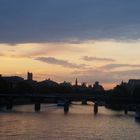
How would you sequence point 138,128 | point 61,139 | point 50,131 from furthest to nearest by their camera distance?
point 138,128 < point 50,131 < point 61,139

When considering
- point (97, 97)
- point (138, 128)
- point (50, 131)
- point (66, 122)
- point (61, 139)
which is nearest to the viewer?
point (61, 139)

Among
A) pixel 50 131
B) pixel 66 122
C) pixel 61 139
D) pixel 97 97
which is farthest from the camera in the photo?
pixel 97 97

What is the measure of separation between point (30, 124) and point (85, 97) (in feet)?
132

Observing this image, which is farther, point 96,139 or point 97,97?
point 97,97

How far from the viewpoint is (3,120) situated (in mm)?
71500

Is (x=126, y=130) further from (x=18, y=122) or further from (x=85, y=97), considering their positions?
(x=85, y=97)

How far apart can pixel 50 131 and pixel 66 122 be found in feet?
40.7

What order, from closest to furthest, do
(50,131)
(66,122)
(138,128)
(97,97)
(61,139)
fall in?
(61,139) < (50,131) < (138,128) < (66,122) < (97,97)

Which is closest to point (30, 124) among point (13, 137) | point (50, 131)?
point (50, 131)

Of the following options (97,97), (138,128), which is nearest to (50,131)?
(138,128)

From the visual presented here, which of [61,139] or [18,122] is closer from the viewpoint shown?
[61,139]

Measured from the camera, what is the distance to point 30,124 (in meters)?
68.4

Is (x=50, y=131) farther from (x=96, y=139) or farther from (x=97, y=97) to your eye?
(x=97, y=97)

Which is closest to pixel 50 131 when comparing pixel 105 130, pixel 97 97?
pixel 105 130
